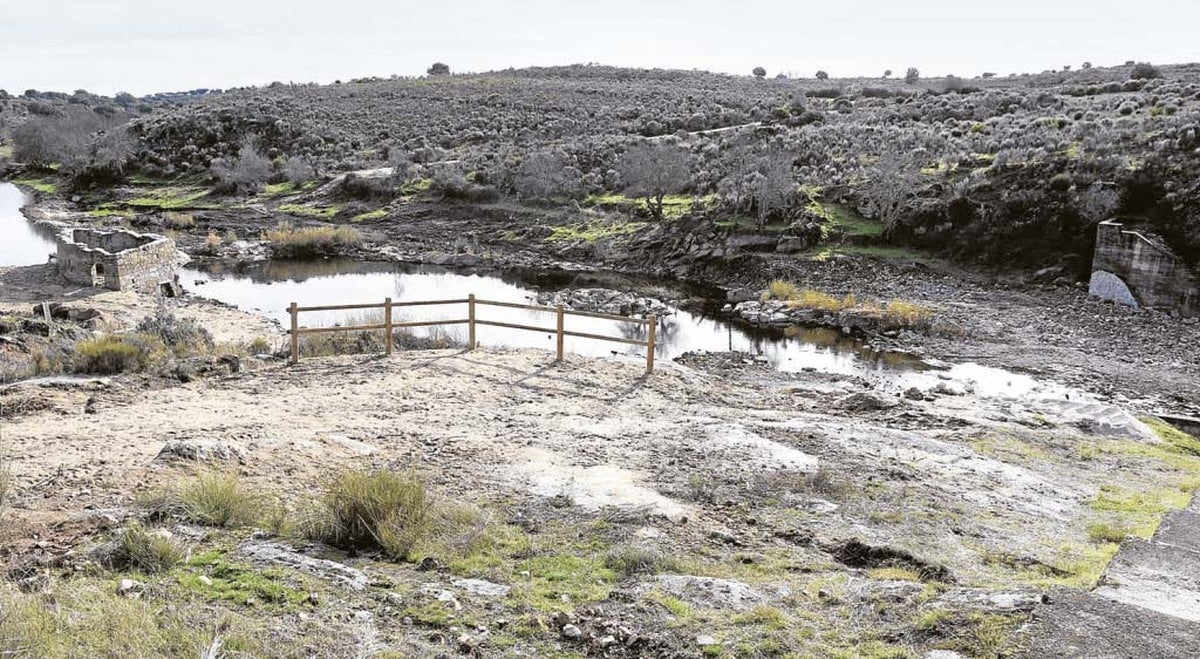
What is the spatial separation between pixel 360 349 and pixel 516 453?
8771 millimetres

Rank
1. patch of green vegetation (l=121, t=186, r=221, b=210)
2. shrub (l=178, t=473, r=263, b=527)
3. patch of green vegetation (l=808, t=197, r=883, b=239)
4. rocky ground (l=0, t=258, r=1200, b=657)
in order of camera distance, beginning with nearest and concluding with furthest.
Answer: rocky ground (l=0, t=258, r=1200, b=657) < shrub (l=178, t=473, r=263, b=527) < patch of green vegetation (l=808, t=197, r=883, b=239) < patch of green vegetation (l=121, t=186, r=221, b=210)

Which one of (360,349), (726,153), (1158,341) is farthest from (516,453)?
(726,153)

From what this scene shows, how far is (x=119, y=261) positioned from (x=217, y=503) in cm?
2043

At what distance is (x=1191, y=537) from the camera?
313 inches

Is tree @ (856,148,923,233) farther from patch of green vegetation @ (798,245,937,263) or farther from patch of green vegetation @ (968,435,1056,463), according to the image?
patch of green vegetation @ (968,435,1056,463)

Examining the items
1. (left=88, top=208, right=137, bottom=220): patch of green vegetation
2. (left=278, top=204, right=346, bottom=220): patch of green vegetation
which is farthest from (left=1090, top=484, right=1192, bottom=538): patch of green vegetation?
(left=88, top=208, right=137, bottom=220): patch of green vegetation

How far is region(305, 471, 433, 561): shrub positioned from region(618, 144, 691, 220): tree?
31.9 metres

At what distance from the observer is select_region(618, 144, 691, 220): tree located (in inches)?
1577

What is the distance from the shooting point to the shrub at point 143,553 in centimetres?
678

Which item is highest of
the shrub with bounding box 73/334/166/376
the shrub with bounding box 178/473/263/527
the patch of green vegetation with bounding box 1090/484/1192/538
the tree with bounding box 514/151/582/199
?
the tree with bounding box 514/151/582/199

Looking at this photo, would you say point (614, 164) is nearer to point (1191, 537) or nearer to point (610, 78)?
point (1191, 537)

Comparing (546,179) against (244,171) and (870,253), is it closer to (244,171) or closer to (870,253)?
(870,253)

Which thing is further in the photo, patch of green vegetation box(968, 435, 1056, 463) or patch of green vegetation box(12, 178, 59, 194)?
patch of green vegetation box(12, 178, 59, 194)

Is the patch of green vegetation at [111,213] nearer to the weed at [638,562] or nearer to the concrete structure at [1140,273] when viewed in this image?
the concrete structure at [1140,273]
